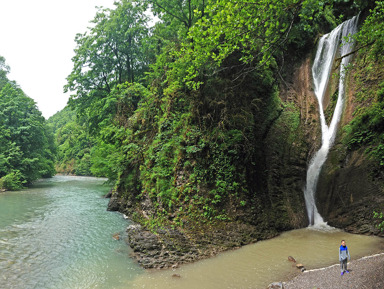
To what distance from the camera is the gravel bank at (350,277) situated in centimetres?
557

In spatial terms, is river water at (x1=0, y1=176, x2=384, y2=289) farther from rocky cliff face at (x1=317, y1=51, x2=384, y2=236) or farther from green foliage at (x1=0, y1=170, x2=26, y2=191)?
green foliage at (x1=0, y1=170, x2=26, y2=191)

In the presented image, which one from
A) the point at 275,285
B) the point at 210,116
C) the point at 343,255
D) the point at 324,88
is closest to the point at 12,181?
the point at 210,116

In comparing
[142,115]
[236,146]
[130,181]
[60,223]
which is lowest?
[60,223]

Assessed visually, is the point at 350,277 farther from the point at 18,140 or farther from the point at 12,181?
the point at 18,140

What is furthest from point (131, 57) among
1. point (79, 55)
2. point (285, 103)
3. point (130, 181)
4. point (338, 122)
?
point (338, 122)

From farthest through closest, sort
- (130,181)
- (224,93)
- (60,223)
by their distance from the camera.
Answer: (130,181), (60,223), (224,93)

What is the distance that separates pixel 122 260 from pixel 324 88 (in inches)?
534

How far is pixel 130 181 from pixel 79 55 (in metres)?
15.2

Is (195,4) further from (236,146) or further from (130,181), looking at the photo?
(130,181)

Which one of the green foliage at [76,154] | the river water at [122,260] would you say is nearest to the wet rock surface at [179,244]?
the river water at [122,260]

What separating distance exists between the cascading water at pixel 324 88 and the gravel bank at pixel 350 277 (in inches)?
157

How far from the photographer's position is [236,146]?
1082 cm

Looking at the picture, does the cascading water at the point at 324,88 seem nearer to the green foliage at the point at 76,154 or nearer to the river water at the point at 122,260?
the river water at the point at 122,260

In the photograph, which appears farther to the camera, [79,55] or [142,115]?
[79,55]
